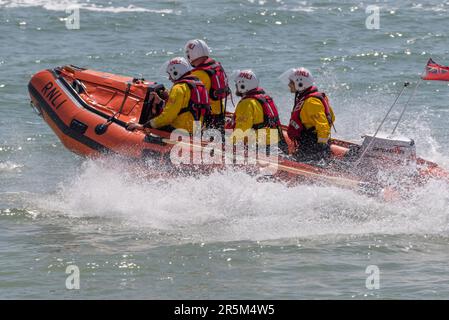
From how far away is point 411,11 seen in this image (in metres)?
21.6

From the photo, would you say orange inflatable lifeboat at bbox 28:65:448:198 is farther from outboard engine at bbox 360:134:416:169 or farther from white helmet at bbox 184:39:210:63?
white helmet at bbox 184:39:210:63

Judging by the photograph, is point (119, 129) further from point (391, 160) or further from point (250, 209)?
point (391, 160)

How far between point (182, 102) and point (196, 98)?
0.49 ft

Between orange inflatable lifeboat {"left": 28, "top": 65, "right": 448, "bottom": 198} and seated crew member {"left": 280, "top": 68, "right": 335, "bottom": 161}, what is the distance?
192mm

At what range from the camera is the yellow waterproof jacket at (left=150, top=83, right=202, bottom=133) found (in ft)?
32.6

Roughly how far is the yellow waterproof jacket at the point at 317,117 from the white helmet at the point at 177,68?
1374mm

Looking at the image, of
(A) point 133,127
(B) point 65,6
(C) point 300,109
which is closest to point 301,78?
(C) point 300,109

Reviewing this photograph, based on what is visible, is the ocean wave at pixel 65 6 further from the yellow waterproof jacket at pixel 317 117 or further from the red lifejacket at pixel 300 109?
the yellow waterproof jacket at pixel 317 117

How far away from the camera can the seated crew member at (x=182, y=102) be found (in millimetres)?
9953

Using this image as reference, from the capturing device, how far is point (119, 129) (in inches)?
407

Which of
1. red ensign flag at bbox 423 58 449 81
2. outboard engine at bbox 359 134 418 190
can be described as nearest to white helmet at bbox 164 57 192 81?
outboard engine at bbox 359 134 418 190

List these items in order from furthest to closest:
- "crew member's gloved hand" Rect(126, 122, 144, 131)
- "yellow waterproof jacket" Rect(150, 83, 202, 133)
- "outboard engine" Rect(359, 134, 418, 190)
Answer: "crew member's gloved hand" Rect(126, 122, 144, 131)
"yellow waterproof jacket" Rect(150, 83, 202, 133)
"outboard engine" Rect(359, 134, 418, 190)

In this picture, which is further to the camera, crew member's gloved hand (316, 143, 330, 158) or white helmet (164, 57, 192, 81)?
white helmet (164, 57, 192, 81)
